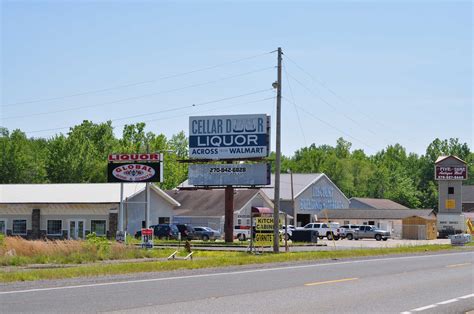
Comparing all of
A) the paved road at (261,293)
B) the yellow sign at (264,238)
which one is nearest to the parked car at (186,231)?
the yellow sign at (264,238)

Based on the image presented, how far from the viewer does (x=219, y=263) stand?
28.5 m

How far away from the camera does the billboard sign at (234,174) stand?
57.6 meters

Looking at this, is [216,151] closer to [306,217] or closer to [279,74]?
[279,74]

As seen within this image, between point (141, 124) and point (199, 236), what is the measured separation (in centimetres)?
5069

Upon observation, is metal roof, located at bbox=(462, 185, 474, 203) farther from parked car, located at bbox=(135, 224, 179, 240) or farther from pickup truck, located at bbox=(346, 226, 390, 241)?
parked car, located at bbox=(135, 224, 179, 240)

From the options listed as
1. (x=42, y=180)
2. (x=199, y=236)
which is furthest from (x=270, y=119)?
(x=42, y=180)

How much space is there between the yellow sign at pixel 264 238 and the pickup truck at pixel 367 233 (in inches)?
1356

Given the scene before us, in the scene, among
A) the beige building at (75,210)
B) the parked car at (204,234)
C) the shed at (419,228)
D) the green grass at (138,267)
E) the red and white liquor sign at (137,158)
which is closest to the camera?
the green grass at (138,267)

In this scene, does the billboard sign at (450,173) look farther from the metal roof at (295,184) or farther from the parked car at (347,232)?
the metal roof at (295,184)

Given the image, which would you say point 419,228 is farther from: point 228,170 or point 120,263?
point 120,263

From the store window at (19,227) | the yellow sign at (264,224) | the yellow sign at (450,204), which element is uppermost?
the yellow sign at (450,204)

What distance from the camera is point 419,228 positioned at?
7588 cm

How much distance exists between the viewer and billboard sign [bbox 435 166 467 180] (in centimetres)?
7881

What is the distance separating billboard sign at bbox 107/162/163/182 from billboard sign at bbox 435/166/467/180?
40776mm
